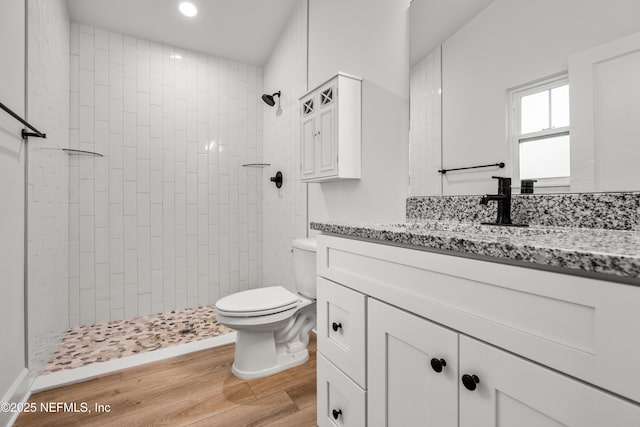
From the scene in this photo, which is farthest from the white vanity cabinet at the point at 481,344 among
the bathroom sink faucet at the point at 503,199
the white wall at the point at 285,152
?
the white wall at the point at 285,152

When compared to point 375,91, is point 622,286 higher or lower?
lower

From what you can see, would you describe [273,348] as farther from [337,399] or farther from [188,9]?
[188,9]

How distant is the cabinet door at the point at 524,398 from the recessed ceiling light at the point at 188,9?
2864 millimetres

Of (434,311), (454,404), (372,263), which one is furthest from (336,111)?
(454,404)

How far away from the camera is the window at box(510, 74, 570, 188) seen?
0.95 m

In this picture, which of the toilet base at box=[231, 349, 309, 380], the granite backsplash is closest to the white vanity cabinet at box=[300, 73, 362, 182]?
the granite backsplash

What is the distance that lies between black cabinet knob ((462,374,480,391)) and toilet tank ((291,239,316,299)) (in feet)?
4.06

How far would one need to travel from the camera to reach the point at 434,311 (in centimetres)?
72

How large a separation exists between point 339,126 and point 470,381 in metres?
1.42

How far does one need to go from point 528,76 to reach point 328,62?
1.37m

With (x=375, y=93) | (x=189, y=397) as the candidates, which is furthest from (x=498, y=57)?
(x=189, y=397)

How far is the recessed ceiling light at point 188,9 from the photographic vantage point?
2.33 m

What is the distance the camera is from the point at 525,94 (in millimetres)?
1057

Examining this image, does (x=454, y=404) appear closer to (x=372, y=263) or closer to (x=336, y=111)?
(x=372, y=263)
